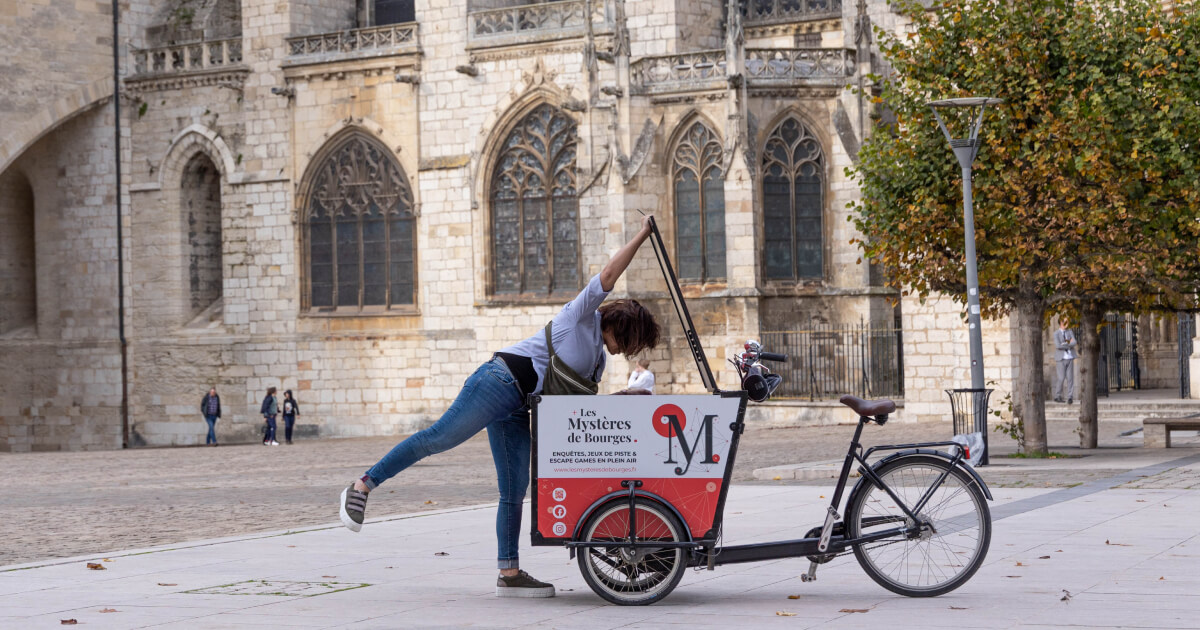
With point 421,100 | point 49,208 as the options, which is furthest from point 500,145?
point 49,208


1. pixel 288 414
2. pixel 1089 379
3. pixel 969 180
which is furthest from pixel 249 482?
pixel 288 414

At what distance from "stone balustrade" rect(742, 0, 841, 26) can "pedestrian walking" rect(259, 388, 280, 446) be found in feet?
41.8

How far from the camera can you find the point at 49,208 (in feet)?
118

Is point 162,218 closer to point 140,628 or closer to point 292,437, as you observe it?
point 292,437

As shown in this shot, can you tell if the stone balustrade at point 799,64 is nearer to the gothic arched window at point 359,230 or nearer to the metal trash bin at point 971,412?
the gothic arched window at point 359,230

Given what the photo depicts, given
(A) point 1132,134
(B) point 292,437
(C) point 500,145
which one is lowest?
(B) point 292,437

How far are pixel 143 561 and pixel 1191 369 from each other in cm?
2270

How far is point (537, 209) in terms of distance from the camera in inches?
1256

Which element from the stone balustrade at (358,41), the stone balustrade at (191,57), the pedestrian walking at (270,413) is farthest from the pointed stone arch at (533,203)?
the stone balustrade at (191,57)

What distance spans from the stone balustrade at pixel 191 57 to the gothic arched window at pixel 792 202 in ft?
41.4

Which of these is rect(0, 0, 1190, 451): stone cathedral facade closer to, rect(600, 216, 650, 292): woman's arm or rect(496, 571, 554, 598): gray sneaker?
rect(496, 571, 554, 598): gray sneaker

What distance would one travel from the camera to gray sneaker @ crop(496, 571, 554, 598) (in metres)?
7.35

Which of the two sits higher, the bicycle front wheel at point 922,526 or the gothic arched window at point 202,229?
the gothic arched window at point 202,229

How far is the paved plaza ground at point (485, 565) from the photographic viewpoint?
6660 mm
